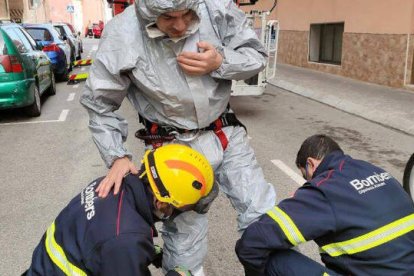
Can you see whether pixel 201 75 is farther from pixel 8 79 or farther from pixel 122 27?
pixel 8 79

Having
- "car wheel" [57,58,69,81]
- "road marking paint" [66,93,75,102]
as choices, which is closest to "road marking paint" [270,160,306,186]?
"road marking paint" [66,93,75,102]

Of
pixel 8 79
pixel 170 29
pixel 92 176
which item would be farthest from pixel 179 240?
pixel 8 79

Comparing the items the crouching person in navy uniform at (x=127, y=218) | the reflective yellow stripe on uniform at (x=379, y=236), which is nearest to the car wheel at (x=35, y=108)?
the crouching person in navy uniform at (x=127, y=218)

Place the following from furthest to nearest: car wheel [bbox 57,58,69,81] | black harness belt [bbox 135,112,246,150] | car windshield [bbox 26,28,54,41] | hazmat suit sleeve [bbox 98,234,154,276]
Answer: car windshield [bbox 26,28,54,41] < car wheel [bbox 57,58,69,81] < black harness belt [bbox 135,112,246,150] < hazmat suit sleeve [bbox 98,234,154,276]

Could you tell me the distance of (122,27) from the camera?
2607mm

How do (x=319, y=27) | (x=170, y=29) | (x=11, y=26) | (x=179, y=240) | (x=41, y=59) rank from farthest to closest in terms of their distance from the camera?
(x=319, y=27) < (x=41, y=59) < (x=11, y=26) < (x=179, y=240) < (x=170, y=29)

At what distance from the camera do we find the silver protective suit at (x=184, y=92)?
2.55 metres

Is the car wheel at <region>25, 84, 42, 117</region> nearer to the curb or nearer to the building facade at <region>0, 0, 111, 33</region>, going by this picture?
the curb

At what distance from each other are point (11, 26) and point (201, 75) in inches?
322

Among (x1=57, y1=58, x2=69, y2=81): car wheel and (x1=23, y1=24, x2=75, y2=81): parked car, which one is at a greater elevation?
(x1=23, y1=24, x2=75, y2=81): parked car

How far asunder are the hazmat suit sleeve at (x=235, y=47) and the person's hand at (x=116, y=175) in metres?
0.60

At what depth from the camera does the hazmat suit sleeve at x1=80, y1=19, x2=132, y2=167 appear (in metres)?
2.56

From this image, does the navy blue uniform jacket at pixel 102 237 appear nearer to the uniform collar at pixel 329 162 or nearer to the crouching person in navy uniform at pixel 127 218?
the crouching person in navy uniform at pixel 127 218

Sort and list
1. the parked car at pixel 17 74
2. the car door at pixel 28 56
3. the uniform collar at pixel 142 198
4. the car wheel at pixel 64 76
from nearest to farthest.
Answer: the uniform collar at pixel 142 198
the parked car at pixel 17 74
the car door at pixel 28 56
the car wheel at pixel 64 76
